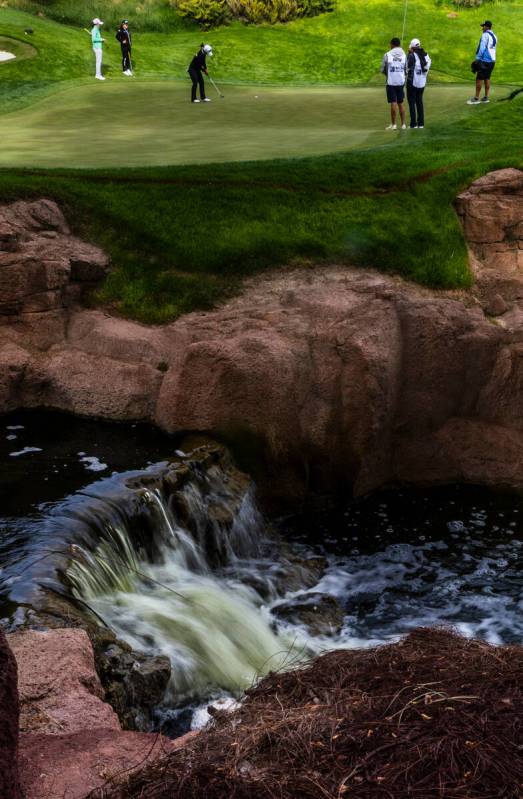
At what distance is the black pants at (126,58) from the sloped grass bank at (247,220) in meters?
14.1

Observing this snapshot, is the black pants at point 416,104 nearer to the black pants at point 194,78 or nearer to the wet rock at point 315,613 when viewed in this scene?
the black pants at point 194,78

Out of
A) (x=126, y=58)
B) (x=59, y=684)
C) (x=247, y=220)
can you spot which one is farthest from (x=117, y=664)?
(x=126, y=58)

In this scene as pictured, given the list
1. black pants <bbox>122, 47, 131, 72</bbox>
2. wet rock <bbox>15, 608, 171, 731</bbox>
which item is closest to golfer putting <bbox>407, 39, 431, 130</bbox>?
black pants <bbox>122, 47, 131, 72</bbox>

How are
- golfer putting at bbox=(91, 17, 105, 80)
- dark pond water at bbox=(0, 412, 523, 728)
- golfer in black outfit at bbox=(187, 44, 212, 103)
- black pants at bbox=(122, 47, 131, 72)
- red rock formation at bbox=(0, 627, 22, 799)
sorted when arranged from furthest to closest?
black pants at bbox=(122, 47, 131, 72), golfer putting at bbox=(91, 17, 105, 80), golfer in black outfit at bbox=(187, 44, 212, 103), dark pond water at bbox=(0, 412, 523, 728), red rock formation at bbox=(0, 627, 22, 799)

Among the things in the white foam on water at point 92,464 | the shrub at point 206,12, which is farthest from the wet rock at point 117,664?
the shrub at point 206,12

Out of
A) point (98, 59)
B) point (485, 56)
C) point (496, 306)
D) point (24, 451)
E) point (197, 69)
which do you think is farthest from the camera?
point (98, 59)

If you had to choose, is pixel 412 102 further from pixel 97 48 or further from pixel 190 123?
pixel 97 48

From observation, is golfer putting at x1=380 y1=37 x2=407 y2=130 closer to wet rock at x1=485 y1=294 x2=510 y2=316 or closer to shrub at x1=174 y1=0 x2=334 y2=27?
wet rock at x1=485 y1=294 x2=510 y2=316

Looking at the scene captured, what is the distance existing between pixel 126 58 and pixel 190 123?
8.19 metres

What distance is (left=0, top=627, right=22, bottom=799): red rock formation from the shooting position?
16.0 feet

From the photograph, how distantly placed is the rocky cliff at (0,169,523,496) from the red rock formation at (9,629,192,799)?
5.82m

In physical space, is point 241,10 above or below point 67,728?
above

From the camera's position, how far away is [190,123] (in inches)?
896

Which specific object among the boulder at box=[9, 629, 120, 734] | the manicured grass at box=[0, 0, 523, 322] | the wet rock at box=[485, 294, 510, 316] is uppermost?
the manicured grass at box=[0, 0, 523, 322]
